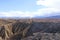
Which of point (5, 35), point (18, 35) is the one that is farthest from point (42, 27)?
point (5, 35)

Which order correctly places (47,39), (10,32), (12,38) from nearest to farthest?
(47,39)
(12,38)
(10,32)

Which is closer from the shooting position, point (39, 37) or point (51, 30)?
point (39, 37)

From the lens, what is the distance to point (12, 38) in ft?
137

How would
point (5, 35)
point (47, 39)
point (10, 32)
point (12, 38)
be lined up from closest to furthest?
point (47, 39)
point (12, 38)
point (5, 35)
point (10, 32)

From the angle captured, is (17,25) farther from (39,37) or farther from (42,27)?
(39,37)

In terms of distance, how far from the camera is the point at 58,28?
1662 inches

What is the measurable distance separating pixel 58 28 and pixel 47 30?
2.69 meters

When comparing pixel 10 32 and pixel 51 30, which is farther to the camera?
pixel 10 32


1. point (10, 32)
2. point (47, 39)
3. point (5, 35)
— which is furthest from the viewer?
point (10, 32)

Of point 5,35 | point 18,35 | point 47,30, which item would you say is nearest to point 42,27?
point 47,30

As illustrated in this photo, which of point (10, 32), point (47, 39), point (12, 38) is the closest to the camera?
point (47, 39)

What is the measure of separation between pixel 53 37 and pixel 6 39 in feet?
42.5

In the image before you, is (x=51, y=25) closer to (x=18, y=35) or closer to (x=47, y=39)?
(x=18, y=35)

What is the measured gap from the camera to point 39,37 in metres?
34.4
